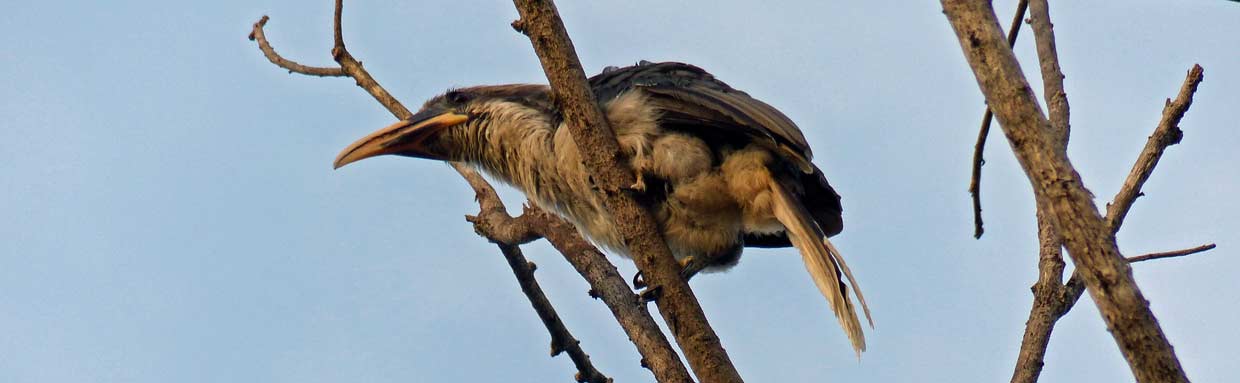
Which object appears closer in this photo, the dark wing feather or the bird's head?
the dark wing feather

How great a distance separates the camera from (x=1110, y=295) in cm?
219

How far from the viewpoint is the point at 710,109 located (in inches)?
172

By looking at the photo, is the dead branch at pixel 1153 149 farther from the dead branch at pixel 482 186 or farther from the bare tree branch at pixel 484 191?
the dead branch at pixel 482 186

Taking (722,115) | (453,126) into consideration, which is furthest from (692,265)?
(453,126)

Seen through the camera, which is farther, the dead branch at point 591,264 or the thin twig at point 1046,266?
the dead branch at point 591,264

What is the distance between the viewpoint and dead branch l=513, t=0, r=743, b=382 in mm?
3600

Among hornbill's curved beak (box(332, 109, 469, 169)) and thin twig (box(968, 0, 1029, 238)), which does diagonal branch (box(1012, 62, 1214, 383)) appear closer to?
thin twig (box(968, 0, 1029, 238))

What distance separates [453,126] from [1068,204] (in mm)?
3220

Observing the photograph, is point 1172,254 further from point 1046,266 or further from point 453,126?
point 453,126

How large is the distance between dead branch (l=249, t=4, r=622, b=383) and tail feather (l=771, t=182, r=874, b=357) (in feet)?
2.55

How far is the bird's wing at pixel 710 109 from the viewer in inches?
166

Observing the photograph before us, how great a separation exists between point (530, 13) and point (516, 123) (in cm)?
118

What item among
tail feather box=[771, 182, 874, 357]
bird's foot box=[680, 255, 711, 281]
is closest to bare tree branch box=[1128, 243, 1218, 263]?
tail feather box=[771, 182, 874, 357]

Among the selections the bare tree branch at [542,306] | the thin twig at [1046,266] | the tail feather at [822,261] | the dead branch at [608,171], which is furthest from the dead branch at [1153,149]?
the bare tree branch at [542,306]
